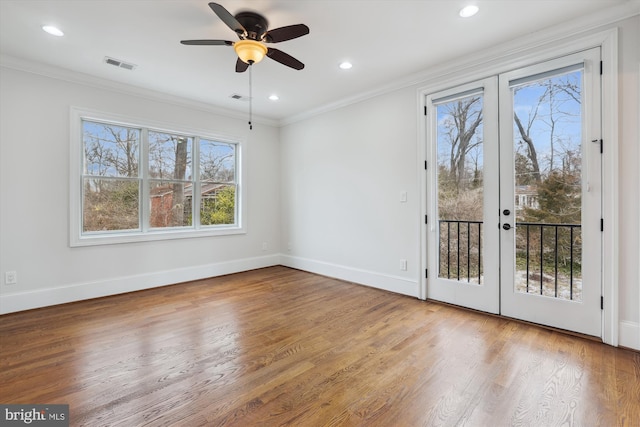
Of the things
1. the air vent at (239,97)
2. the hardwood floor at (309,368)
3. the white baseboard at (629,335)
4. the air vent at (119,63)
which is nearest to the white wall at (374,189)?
the white baseboard at (629,335)

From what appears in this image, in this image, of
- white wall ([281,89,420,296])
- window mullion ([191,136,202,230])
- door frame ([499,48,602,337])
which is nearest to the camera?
door frame ([499,48,602,337])

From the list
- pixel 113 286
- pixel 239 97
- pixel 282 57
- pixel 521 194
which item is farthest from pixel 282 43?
pixel 113 286

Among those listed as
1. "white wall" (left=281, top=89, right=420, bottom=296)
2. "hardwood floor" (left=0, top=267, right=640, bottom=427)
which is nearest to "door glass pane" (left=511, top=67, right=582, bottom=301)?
"hardwood floor" (left=0, top=267, right=640, bottom=427)

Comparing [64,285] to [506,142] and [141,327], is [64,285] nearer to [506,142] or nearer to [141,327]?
[141,327]

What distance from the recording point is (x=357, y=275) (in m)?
4.32

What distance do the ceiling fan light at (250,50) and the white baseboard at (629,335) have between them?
12.2 ft

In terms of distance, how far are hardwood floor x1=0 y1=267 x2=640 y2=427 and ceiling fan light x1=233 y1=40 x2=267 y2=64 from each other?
2419mm

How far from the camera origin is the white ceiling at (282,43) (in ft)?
7.66

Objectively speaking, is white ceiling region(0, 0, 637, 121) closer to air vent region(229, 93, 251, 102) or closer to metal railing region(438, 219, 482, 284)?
air vent region(229, 93, 251, 102)

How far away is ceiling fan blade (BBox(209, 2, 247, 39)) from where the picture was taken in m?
1.95

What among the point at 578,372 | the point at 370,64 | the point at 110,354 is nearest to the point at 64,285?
the point at 110,354

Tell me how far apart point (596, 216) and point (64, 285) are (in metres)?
5.58

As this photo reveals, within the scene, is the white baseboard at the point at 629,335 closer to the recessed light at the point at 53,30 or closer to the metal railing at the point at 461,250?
the metal railing at the point at 461,250

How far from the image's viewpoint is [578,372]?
2006mm
